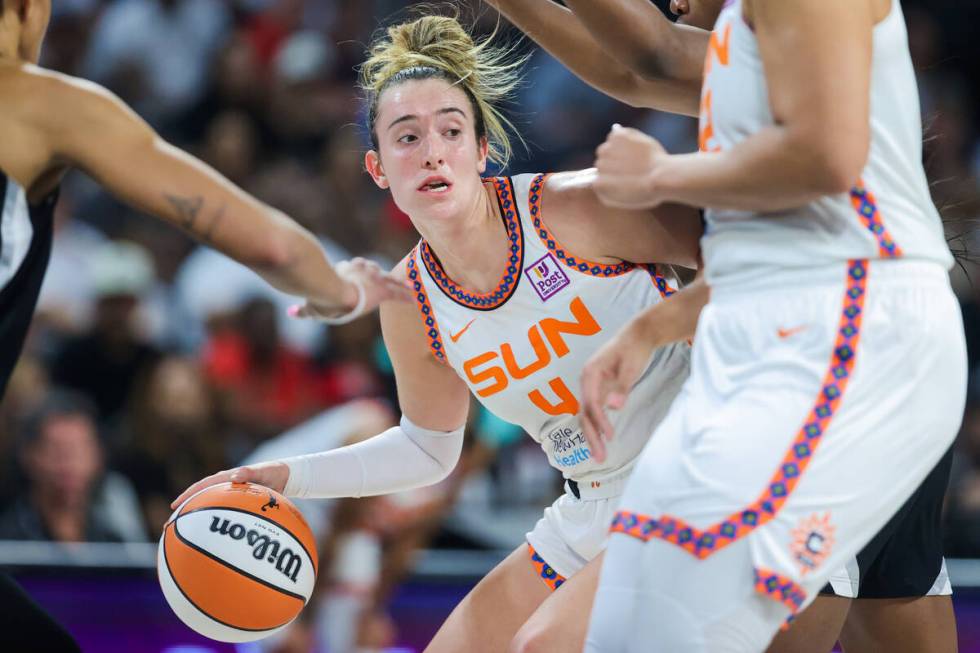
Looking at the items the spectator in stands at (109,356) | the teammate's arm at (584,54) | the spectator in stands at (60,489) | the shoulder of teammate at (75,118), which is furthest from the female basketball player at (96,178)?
the spectator in stands at (109,356)

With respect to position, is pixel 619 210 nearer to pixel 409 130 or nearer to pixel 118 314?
pixel 409 130

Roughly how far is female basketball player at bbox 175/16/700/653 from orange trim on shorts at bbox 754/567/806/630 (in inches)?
32.8

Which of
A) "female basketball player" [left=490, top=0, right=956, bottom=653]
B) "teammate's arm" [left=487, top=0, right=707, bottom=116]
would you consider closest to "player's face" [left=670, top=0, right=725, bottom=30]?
"female basketball player" [left=490, top=0, right=956, bottom=653]

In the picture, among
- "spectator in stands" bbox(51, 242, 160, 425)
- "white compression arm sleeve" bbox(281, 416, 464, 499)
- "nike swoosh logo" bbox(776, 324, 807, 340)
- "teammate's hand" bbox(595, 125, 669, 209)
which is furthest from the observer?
"spectator in stands" bbox(51, 242, 160, 425)

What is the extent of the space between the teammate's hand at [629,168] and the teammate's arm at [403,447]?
1119mm

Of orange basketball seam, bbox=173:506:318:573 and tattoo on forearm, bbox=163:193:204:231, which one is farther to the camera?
orange basketball seam, bbox=173:506:318:573

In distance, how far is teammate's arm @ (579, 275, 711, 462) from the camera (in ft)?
8.17

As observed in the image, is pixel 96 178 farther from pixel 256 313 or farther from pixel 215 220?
pixel 256 313

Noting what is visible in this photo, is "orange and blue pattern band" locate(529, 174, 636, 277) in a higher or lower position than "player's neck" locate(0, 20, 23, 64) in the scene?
lower

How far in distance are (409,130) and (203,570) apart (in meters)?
1.25

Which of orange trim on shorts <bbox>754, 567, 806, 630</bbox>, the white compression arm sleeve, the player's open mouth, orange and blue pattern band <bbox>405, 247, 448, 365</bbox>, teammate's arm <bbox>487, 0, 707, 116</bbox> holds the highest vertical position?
teammate's arm <bbox>487, 0, 707, 116</bbox>

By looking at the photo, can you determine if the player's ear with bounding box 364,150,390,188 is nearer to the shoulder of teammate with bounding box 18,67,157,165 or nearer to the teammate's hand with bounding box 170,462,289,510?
the teammate's hand with bounding box 170,462,289,510

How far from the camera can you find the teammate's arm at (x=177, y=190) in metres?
2.37

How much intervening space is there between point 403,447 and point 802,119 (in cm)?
178
